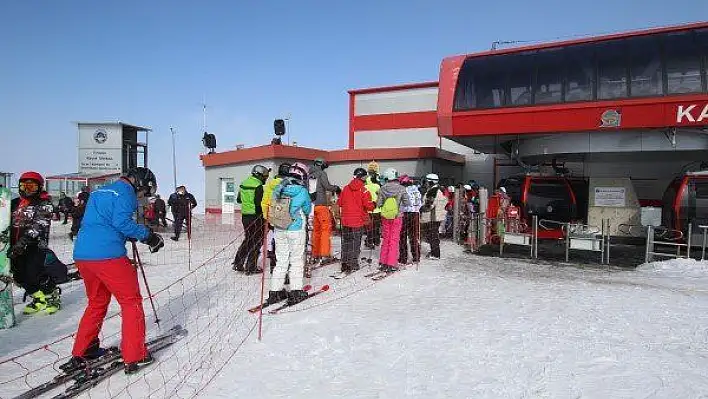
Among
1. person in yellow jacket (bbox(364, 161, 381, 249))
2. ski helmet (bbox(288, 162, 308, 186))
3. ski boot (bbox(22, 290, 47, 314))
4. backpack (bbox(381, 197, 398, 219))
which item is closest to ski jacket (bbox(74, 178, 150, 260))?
ski helmet (bbox(288, 162, 308, 186))

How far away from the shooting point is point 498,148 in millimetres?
15766

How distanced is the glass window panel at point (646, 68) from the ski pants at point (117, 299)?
11833 mm

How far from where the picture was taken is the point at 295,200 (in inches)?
219

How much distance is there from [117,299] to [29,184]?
2.68m

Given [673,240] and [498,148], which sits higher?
[498,148]

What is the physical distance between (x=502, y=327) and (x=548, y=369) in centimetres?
107

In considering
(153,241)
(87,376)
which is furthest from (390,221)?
(87,376)

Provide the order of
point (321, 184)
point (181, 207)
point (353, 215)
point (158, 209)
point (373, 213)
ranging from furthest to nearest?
point (158, 209) → point (181, 207) → point (373, 213) → point (321, 184) → point (353, 215)

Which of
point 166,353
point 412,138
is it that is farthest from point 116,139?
point 166,353

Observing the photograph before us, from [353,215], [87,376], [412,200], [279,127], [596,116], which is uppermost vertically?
[279,127]

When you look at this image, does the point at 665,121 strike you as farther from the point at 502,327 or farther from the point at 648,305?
the point at 502,327

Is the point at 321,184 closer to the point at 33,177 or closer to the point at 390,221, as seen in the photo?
the point at 390,221

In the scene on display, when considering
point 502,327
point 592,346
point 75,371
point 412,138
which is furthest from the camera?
point 412,138

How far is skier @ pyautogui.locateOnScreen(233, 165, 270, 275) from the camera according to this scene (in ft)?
24.6
